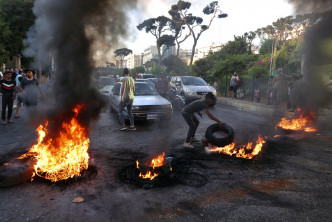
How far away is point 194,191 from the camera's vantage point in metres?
3.71

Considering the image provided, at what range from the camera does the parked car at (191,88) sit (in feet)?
47.2

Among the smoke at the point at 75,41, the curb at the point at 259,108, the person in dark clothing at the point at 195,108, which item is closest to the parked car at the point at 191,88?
the curb at the point at 259,108

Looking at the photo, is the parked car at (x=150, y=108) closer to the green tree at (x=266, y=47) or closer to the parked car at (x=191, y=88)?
the parked car at (x=191, y=88)

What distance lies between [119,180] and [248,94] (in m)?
15.8

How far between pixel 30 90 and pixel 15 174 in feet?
17.8

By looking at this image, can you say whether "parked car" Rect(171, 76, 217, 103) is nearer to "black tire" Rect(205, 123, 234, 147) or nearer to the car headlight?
the car headlight

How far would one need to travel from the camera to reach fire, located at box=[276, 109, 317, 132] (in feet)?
26.1

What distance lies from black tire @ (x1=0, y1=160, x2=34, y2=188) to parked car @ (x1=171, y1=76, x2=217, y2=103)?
34.7 ft

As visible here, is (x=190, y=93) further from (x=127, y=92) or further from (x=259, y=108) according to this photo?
(x=127, y=92)

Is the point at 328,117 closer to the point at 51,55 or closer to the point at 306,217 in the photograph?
the point at 306,217

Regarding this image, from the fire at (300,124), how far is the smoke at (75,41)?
616 cm

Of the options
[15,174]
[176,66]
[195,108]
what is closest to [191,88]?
[195,108]

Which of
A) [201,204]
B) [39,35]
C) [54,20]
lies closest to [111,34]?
[54,20]

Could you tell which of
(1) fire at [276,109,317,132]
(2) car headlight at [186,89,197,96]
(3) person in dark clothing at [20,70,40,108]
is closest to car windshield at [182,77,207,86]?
(2) car headlight at [186,89,197,96]
